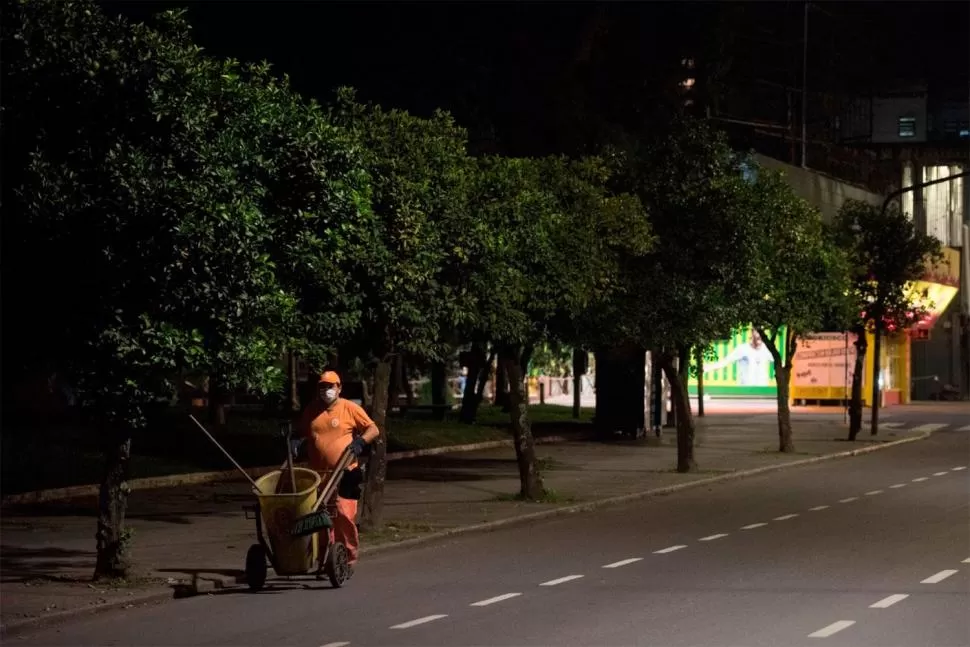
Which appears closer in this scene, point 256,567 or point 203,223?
point 203,223

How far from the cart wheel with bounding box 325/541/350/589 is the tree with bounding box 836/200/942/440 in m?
27.5

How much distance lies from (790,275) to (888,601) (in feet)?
68.1

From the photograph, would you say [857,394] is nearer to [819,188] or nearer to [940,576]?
[819,188]

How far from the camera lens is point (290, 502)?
44.6 feet

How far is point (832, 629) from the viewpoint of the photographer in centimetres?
1173

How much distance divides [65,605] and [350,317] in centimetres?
532

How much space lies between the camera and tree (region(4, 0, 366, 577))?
13367mm

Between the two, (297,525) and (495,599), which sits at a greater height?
(297,525)

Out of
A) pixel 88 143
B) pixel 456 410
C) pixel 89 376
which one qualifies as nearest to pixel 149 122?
pixel 88 143

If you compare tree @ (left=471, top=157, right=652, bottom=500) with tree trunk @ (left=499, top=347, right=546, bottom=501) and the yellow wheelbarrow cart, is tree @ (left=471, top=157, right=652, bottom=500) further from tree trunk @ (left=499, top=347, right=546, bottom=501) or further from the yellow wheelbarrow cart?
the yellow wheelbarrow cart

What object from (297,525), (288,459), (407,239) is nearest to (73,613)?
(297,525)

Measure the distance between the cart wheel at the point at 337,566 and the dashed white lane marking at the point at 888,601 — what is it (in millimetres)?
4483

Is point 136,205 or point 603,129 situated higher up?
point 603,129

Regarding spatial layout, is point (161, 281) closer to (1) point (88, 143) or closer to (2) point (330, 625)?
(1) point (88, 143)
